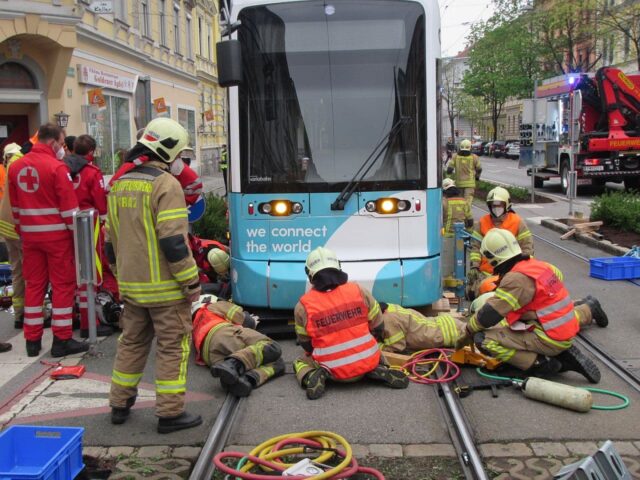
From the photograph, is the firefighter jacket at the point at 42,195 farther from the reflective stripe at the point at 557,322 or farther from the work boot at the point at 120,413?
the reflective stripe at the point at 557,322

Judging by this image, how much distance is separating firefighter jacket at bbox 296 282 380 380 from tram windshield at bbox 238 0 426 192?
1.62 meters

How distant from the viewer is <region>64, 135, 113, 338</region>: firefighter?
24.2ft

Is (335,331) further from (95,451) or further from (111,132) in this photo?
(111,132)

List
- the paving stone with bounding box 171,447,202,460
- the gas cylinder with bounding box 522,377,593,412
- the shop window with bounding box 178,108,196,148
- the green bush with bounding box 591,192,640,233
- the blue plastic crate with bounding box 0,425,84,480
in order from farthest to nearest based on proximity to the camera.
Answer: the shop window with bounding box 178,108,196,148 → the green bush with bounding box 591,192,640,233 → the gas cylinder with bounding box 522,377,593,412 → the paving stone with bounding box 171,447,202,460 → the blue plastic crate with bounding box 0,425,84,480

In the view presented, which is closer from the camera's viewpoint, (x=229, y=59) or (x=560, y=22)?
(x=229, y=59)

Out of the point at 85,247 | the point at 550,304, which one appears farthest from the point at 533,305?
the point at 85,247

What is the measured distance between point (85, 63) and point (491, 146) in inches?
1715

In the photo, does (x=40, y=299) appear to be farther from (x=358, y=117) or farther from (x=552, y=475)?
(x=552, y=475)

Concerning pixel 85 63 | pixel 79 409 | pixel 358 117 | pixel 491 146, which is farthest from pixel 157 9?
pixel 491 146

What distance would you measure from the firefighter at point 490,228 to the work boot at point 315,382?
2976 mm

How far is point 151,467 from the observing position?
436 cm

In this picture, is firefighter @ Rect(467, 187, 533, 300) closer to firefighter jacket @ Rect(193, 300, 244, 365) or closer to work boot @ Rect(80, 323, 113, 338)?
firefighter jacket @ Rect(193, 300, 244, 365)

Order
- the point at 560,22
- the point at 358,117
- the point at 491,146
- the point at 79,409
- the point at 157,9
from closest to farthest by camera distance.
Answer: the point at 79,409 → the point at 358,117 → the point at 157,9 → the point at 560,22 → the point at 491,146

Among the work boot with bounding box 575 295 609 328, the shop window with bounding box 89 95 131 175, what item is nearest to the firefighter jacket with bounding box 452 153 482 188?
the work boot with bounding box 575 295 609 328
